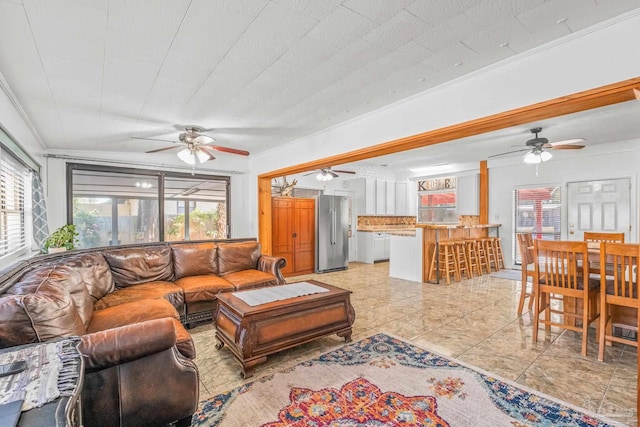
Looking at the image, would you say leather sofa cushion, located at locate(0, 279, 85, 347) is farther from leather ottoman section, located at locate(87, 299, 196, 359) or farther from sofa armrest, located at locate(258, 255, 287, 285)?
sofa armrest, located at locate(258, 255, 287, 285)

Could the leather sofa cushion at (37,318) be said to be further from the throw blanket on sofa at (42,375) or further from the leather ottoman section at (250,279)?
the leather ottoman section at (250,279)

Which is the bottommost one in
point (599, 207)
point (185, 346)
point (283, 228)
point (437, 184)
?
point (185, 346)

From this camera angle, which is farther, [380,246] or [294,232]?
[380,246]

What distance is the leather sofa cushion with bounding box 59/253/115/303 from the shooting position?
113 inches

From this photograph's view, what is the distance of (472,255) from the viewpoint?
6.57 m

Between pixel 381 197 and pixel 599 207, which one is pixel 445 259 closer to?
pixel 381 197

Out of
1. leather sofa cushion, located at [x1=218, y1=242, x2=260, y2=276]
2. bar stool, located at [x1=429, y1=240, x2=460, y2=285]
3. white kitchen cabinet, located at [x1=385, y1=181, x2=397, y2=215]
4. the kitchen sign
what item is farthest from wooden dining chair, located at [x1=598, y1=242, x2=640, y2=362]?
white kitchen cabinet, located at [x1=385, y1=181, x2=397, y2=215]

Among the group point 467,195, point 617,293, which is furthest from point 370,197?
point 617,293

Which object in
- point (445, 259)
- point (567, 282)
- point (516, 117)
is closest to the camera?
point (516, 117)

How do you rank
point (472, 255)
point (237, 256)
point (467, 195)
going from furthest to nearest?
point (467, 195) → point (472, 255) → point (237, 256)

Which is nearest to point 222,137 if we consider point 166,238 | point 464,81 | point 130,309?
point 166,238

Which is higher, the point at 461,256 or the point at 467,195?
the point at 467,195

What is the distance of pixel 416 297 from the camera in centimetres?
474

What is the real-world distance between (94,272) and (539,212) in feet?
27.8
